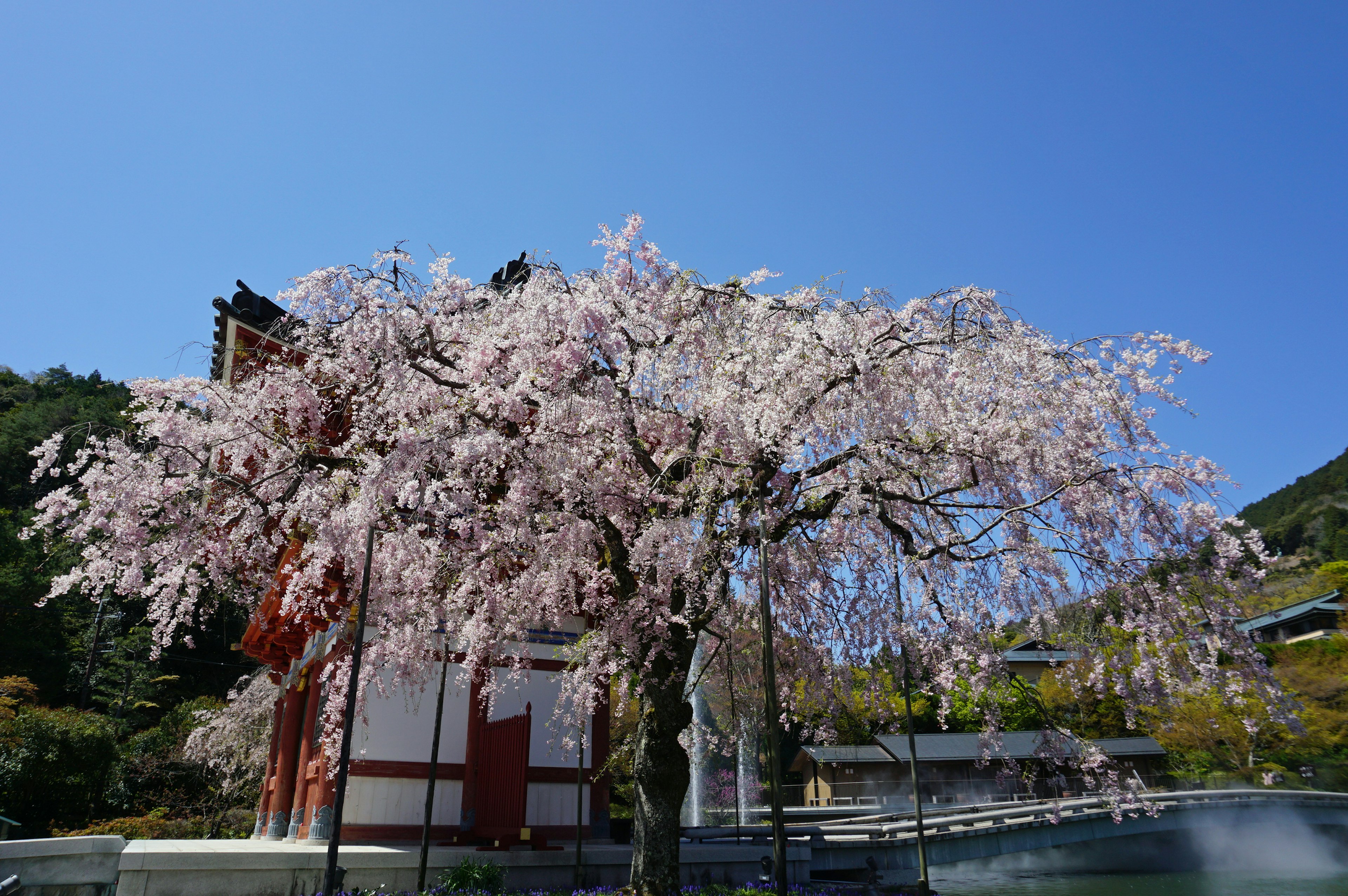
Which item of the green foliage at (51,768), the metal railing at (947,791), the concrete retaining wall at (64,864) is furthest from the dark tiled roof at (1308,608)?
the green foliage at (51,768)

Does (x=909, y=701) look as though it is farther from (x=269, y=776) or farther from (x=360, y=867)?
(x=269, y=776)

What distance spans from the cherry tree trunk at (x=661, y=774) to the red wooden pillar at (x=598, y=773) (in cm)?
404

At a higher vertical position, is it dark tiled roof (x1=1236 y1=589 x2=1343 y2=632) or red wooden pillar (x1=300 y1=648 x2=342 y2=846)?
dark tiled roof (x1=1236 y1=589 x2=1343 y2=632)

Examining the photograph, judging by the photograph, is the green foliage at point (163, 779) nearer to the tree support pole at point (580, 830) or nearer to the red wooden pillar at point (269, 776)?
the red wooden pillar at point (269, 776)

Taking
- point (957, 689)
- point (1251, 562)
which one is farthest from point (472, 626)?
point (1251, 562)

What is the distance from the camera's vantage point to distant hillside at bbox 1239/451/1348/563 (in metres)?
59.5

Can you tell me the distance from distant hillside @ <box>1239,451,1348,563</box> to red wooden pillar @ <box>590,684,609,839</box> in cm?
5776

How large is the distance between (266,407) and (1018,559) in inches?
478

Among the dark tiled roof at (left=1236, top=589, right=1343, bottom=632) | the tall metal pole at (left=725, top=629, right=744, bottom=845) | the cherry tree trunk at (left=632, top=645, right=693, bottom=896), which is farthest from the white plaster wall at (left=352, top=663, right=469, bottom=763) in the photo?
the dark tiled roof at (left=1236, top=589, right=1343, bottom=632)

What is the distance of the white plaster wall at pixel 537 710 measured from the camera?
51.3 feet

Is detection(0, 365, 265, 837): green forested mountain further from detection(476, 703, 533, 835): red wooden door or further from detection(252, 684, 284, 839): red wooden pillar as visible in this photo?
detection(476, 703, 533, 835): red wooden door

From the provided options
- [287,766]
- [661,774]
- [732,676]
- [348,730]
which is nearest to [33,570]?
[287,766]

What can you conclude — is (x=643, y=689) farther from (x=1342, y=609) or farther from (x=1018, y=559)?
(x=1342, y=609)

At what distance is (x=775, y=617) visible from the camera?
14.3 metres
